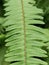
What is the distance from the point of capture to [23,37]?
72 cm

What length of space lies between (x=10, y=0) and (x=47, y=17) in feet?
1.18

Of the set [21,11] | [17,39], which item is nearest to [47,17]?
[21,11]

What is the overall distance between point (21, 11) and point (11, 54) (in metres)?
0.22

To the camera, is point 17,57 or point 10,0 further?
point 10,0

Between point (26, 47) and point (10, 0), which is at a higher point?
point (10, 0)

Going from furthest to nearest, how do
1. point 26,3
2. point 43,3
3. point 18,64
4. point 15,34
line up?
1. point 43,3
2. point 26,3
3. point 15,34
4. point 18,64

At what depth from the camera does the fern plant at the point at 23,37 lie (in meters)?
0.67

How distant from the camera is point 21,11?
851mm

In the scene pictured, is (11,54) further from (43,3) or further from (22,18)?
(43,3)

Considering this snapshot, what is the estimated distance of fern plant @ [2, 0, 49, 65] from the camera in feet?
2.19

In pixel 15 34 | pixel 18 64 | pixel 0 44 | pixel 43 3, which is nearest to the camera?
pixel 18 64

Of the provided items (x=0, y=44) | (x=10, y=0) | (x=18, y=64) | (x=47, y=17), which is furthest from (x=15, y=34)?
(x=47, y=17)

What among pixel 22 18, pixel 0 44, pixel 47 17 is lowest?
pixel 0 44

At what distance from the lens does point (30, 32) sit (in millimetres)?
756
